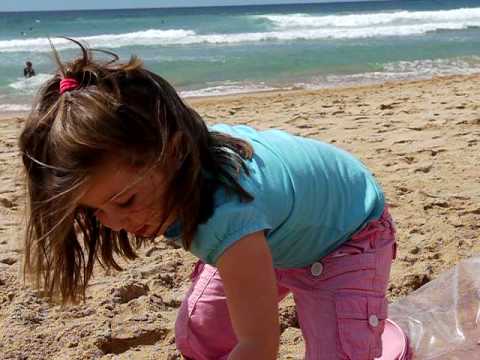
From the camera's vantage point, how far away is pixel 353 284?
1625 millimetres

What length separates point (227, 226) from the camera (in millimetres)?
1314

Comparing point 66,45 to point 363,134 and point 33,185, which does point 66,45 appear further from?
point 33,185

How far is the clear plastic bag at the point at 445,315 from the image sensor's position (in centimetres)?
198

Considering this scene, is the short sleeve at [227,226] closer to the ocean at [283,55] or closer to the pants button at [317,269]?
the pants button at [317,269]

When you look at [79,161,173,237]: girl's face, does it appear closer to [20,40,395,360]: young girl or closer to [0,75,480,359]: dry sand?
[20,40,395,360]: young girl

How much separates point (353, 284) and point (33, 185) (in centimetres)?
73

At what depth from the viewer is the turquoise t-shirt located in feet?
4.39

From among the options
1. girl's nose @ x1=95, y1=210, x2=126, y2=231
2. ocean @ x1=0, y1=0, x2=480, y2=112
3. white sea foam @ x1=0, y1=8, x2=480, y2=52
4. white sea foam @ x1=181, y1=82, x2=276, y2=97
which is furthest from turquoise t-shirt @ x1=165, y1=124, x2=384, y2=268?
white sea foam @ x1=0, y1=8, x2=480, y2=52

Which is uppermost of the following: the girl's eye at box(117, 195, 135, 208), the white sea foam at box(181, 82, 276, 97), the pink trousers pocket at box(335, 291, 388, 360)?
the girl's eye at box(117, 195, 135, 208)

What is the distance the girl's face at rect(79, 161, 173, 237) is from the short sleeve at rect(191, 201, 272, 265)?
9 cm

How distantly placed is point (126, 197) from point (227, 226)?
190 mm

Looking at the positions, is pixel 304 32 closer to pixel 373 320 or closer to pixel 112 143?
pixel 373 320

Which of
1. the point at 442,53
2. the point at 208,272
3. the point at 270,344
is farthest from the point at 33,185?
the point at 442,53

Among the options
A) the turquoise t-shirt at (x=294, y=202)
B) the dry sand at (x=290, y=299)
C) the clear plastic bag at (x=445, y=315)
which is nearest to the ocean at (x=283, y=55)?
the dry sand at (x=290, y=299)
